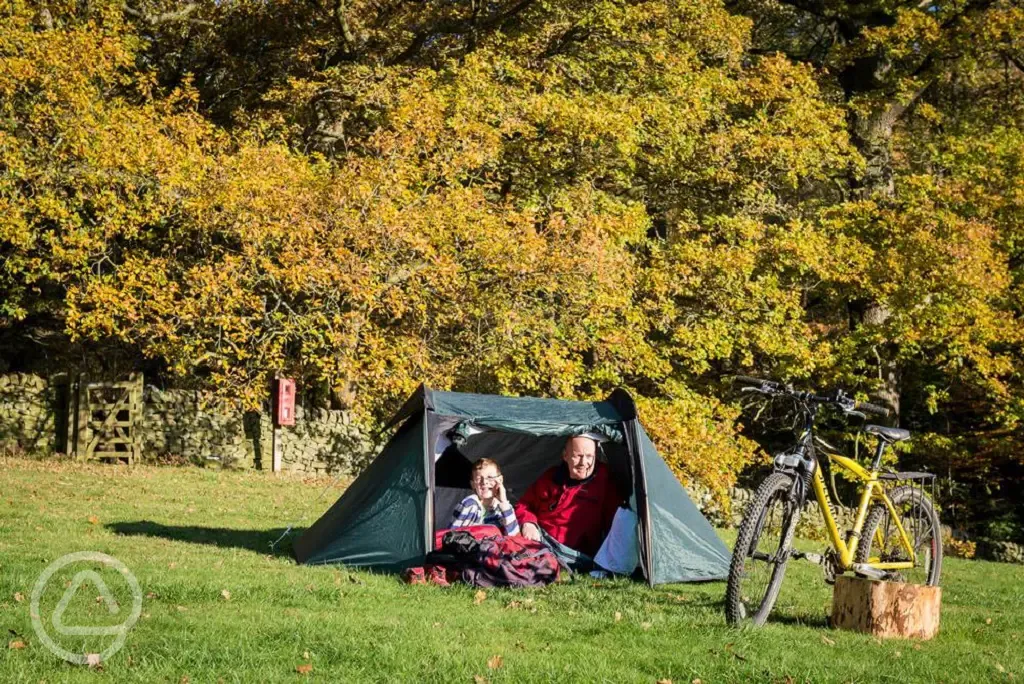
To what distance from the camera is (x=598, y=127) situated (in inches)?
720

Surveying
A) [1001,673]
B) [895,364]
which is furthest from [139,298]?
[1001,673]

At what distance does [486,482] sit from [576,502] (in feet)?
2.95

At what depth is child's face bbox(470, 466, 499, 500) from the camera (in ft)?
28.9

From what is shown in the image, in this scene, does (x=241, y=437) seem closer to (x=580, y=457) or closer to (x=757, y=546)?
(x=580, y=457)

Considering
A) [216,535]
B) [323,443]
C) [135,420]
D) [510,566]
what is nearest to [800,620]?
[510,566]

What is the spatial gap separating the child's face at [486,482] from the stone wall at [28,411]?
11.9m

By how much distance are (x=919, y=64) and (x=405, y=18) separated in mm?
9419

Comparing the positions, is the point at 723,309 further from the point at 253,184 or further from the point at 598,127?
the point at 253,184

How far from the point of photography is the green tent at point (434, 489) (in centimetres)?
875

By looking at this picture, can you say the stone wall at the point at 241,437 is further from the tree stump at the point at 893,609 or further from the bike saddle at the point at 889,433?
the tree stump at the point at 893,609

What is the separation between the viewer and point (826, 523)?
7.05m

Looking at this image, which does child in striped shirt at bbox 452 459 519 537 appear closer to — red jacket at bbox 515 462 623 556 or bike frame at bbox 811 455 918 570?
red jacket at bbox 515 462 623 556

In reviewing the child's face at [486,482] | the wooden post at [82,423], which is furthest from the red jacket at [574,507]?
the wooden post at [82,423]

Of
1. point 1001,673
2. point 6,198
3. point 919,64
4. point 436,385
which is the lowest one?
point 1001,673
